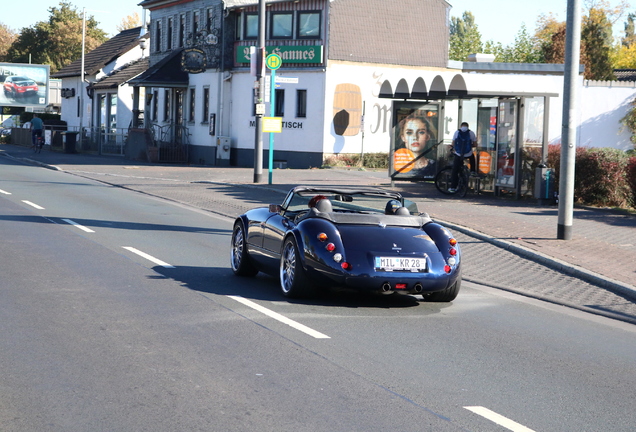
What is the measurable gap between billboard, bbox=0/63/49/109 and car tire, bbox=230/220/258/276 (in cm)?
7259

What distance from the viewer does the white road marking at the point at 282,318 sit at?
8.03 m

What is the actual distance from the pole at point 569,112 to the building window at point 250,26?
89.1 ft

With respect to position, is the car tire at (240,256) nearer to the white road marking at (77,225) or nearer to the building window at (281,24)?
the white road marking at (77,225)

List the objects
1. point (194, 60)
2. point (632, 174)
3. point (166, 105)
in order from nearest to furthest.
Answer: point (632, 174) < point (194, 60) < point (166, 105)

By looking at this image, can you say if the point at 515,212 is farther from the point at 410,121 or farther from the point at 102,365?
the point at 102,365

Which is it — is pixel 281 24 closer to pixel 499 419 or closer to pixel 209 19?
pixel 209 19

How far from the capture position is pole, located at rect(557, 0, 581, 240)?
572 inches

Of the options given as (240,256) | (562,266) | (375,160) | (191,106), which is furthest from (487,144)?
(191,106)

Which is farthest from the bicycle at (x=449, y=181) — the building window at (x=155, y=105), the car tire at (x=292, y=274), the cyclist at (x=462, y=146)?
the building window at (x=155, y=105)

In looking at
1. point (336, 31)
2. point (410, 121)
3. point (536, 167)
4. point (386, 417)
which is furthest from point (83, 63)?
point (386, 417)

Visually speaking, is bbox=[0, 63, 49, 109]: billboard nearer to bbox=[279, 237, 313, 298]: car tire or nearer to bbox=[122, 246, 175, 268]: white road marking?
bbox=[122, 246, 175, 268]: white road marking

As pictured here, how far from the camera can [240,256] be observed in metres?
11.3

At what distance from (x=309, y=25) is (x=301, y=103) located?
122 inches

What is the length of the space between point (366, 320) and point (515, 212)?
36.2ft
